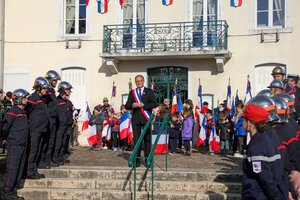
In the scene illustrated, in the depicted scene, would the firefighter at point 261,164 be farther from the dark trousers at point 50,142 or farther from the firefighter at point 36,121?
the dark trousers at point 50,142

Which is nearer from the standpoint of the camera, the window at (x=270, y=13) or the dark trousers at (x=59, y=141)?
the dark trousers at (x=59, y=141)

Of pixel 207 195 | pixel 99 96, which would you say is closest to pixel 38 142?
pixel 207 195

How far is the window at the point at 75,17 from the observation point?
20062 millimetres

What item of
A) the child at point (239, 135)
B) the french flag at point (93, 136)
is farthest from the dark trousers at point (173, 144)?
the french flag at point (93, 136)

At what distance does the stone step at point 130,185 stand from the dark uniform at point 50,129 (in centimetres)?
88

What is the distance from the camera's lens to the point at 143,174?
31.5 ft

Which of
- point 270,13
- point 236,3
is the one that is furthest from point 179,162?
point 270,13

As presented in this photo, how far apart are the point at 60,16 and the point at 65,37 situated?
Result: 3.03ft

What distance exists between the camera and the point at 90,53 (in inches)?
775

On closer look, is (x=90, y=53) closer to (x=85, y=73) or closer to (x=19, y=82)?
(x=85, y=73)

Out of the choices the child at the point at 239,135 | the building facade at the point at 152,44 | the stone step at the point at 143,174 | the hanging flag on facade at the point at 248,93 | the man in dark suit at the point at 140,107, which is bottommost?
the stone step at the point at 143,174

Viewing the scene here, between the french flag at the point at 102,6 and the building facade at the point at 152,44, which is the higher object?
the french flag at the point at 102,6

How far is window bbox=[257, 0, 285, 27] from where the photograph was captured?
18250mm

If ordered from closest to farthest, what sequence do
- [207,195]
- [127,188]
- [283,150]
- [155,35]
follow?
[283,150] → [207,195] → [127,188] → [155,35]
